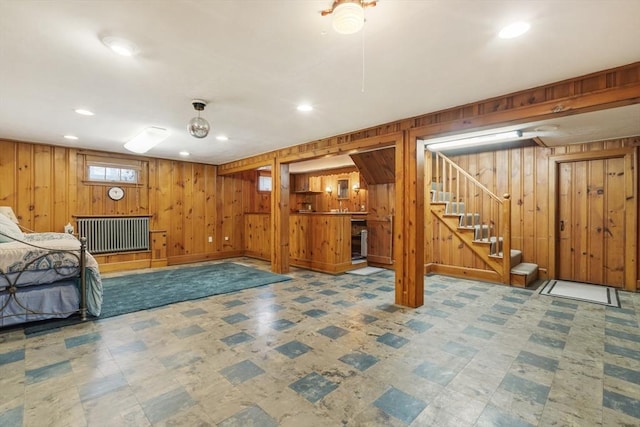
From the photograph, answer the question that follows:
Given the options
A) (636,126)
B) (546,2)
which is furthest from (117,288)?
(636,126)

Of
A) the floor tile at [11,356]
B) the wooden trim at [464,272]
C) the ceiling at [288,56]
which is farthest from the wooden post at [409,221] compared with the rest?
the floor tile at [11,356]

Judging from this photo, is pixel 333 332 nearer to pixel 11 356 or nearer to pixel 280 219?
pixel 11 356

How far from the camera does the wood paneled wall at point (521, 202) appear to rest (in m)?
5.36

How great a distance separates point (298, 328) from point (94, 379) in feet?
5.60

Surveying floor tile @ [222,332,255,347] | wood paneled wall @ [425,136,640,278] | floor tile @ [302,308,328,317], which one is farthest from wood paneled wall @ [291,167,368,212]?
floor tile @ [222,332,255,347]

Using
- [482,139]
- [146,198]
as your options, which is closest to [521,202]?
[482,139]

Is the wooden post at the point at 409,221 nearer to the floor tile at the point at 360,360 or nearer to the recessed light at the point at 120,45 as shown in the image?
the floor tile at the point at 360,360

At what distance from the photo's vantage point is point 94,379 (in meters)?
2.17

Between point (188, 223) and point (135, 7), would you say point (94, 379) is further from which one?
point (188, 223)

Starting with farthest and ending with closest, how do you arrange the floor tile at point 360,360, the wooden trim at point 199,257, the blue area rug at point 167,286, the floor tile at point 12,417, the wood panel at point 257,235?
the wood panel at point 257,235 → the wooden trim at point 199,257 → the blue area rug at point 167,286 → the floor tile at point 360,360 → the floor tile at point 12,417

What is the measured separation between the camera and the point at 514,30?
1937mm

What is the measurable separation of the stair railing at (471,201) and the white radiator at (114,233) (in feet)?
20.3

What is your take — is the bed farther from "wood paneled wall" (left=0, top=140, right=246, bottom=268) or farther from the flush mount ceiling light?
the flush mount ceiling light

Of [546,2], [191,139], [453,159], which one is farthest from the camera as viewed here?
[453,159]
